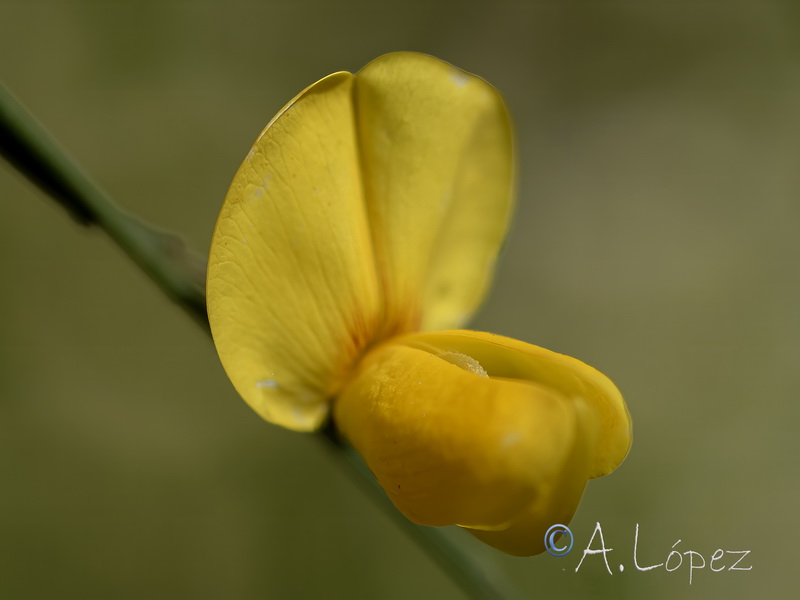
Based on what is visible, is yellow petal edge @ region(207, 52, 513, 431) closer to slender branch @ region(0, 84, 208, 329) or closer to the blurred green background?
slender branch @ region(0, 84, 208, 329)

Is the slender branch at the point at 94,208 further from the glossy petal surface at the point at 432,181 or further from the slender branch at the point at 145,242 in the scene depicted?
the glossy petal surface at the point at 432,181

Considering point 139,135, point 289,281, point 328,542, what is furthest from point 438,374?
point 139,135

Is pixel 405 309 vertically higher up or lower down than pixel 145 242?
lower down

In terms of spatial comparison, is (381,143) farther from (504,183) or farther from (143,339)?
(143,339)

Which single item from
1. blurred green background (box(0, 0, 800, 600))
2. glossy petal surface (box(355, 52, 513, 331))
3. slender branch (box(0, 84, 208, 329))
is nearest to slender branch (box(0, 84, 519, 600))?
slender branch (box(0, 84, 208, 329))

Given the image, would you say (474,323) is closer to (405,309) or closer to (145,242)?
(405,309)

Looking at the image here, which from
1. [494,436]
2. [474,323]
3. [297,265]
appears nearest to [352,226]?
[297,265]
